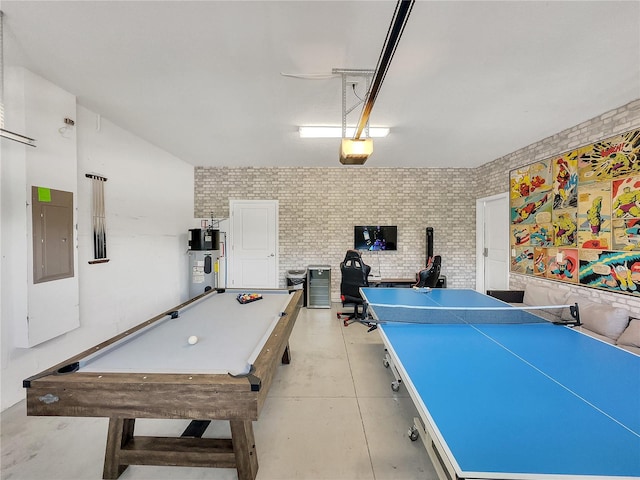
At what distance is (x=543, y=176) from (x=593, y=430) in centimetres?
432

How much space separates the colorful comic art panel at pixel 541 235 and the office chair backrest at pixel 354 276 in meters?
2.68

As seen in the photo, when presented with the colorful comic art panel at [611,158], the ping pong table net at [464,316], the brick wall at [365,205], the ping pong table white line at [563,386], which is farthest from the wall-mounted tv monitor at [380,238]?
the ping pong table white line at [563,386]

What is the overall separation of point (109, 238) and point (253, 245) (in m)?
2.92

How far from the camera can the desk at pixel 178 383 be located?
131cm

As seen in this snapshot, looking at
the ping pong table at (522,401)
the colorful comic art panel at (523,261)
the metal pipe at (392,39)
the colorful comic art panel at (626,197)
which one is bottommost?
the ping pong table at (522,401)

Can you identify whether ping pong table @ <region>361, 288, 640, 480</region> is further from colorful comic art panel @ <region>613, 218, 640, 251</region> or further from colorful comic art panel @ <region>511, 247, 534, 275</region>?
colorful comic art panel @ <region>511, 247, 534, 275</region>

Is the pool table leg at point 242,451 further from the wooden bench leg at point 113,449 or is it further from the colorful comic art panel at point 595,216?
the colorful comic art panel at point 595,216

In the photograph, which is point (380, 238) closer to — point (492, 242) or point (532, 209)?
point (492, 242)

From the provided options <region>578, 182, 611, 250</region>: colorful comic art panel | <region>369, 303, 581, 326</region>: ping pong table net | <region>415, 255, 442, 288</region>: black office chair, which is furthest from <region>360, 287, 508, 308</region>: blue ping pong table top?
<region>578, 182, 611, 250</region>: colorful comic art panel

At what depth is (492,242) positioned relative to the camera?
5629mm

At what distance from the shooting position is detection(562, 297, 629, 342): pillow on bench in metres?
2.91

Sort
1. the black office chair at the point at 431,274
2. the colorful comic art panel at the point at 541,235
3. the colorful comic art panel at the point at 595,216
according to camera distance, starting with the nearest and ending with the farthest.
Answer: the colorful comic art panel at the point at 595,216
the colorful comic art panel at the point at 541,235
the black office chair at the point at 431,274

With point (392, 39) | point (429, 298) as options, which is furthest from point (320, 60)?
point (429, 298)

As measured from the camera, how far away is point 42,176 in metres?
2.61
